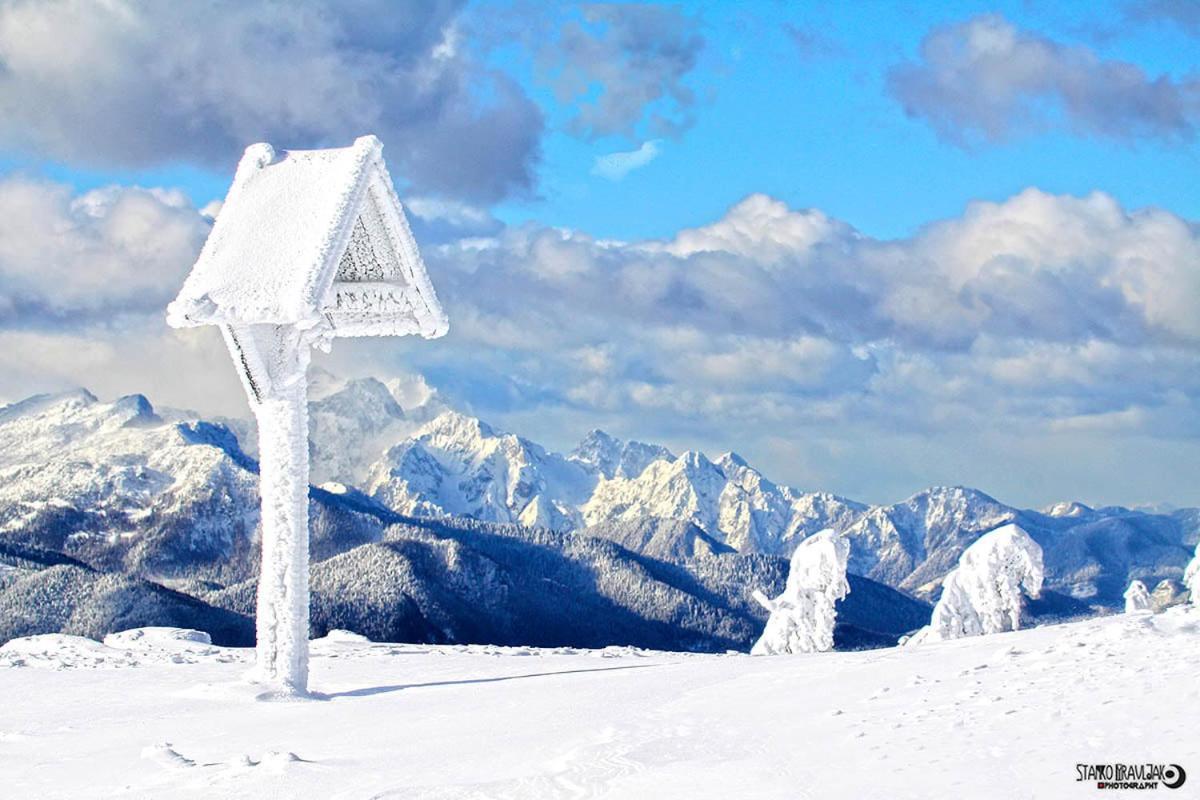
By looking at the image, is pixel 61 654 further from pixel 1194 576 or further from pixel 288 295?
pixel 1194 576

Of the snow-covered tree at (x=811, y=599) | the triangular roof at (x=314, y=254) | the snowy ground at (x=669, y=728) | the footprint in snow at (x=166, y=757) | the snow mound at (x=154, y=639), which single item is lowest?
the footprint in snow at (x=166, y=757)

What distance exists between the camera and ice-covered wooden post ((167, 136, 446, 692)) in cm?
2061

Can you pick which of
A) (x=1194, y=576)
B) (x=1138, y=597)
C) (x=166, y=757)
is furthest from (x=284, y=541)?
(x=1138, y=597)

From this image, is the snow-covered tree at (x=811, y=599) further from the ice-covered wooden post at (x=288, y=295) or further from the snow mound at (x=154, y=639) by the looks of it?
the ice-covered wooden post at (x=288, y=295)

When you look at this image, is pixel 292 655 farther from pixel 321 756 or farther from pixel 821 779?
pixel 821 779

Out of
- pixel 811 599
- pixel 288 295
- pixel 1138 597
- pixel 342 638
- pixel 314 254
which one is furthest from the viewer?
pixel 1138 597

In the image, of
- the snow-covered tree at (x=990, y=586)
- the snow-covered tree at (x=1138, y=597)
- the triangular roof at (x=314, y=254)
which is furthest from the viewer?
the snow-covered tree at (x=1138, y=597)

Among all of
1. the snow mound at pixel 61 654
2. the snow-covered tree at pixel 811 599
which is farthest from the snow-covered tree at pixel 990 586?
the snow mound at pixel 61 654

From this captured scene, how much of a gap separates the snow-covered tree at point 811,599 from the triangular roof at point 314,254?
2399cm

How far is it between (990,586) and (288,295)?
28158 millimetres

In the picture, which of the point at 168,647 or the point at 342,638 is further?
the point at 342,638

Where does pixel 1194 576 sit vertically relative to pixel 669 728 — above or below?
above

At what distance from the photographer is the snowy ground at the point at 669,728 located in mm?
12977

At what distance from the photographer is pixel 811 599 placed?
4556 cm
